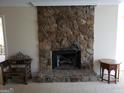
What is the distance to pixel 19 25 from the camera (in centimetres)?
514

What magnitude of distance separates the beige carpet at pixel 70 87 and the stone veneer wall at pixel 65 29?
2.90ft

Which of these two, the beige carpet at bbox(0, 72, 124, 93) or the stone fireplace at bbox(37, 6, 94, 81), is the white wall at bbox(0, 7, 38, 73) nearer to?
the stone fireplace at bbox(37, 6, 94, 81)

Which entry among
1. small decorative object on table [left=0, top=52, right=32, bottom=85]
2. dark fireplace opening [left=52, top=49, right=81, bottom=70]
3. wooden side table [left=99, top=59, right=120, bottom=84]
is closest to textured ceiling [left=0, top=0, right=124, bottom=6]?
dark fireplace opening [left=52, top=49, right=81, bottom=70]

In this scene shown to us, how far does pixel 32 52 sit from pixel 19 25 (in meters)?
0.93

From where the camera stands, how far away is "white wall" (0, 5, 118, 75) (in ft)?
16.7

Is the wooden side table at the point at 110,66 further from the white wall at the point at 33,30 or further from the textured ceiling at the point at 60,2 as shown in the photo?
the textured ceiling at the point at 60,2

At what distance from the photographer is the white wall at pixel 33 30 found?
508 cm

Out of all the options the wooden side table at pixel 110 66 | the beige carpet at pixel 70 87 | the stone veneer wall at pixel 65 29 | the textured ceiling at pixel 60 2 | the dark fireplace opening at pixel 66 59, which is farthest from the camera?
the dark fireplace opening at pixel 66 59

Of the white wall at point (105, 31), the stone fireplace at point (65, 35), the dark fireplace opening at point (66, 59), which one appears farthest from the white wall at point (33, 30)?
the dark fireplace opening at point (66, 59)

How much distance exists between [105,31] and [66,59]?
152 centimetres

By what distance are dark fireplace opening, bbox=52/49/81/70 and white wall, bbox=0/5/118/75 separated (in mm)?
562

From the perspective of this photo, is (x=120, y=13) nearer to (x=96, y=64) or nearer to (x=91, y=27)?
(x=91, y=27)

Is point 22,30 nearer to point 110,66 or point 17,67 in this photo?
point 17,67

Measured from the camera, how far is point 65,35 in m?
5.11
